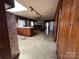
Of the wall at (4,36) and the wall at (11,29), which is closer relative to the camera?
the wall at (4,36)

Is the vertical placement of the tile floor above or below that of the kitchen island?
below

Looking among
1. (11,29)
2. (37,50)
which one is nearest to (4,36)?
(11,29)

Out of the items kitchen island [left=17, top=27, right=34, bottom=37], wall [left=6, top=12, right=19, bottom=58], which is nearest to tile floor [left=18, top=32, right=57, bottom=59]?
wall [left=6, top=12, right=19, bottom=58]

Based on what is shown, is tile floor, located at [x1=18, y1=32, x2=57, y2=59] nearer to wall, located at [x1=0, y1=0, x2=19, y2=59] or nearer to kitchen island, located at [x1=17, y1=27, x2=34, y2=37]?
wall, located at [x1=0, y1=0, x2=19, y2=59]

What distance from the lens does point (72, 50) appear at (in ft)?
4.42

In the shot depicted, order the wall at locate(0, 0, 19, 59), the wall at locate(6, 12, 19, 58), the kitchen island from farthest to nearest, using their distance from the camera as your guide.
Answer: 1. the kitchen island
2. the wall at locate(6, 12, 19, 58)
3. the wall at locate(0, 0, 19, 59)

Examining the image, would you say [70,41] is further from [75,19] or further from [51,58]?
[51,58]

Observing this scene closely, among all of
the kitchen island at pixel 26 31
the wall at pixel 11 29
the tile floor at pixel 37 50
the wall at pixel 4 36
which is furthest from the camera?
the kitchen island at pixel 26 31

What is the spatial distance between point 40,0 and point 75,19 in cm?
186

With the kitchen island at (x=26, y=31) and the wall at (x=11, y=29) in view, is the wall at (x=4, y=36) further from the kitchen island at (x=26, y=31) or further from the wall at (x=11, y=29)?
the kitchen island at (x=26, y=31)

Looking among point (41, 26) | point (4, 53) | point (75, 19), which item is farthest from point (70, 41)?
point (41, 26)

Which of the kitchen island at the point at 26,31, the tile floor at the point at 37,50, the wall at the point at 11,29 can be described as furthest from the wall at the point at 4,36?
the kitchen island at the point at 26,31

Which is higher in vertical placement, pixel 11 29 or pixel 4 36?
pixel 11 29

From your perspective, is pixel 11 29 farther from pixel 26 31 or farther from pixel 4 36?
pixel 26 31
